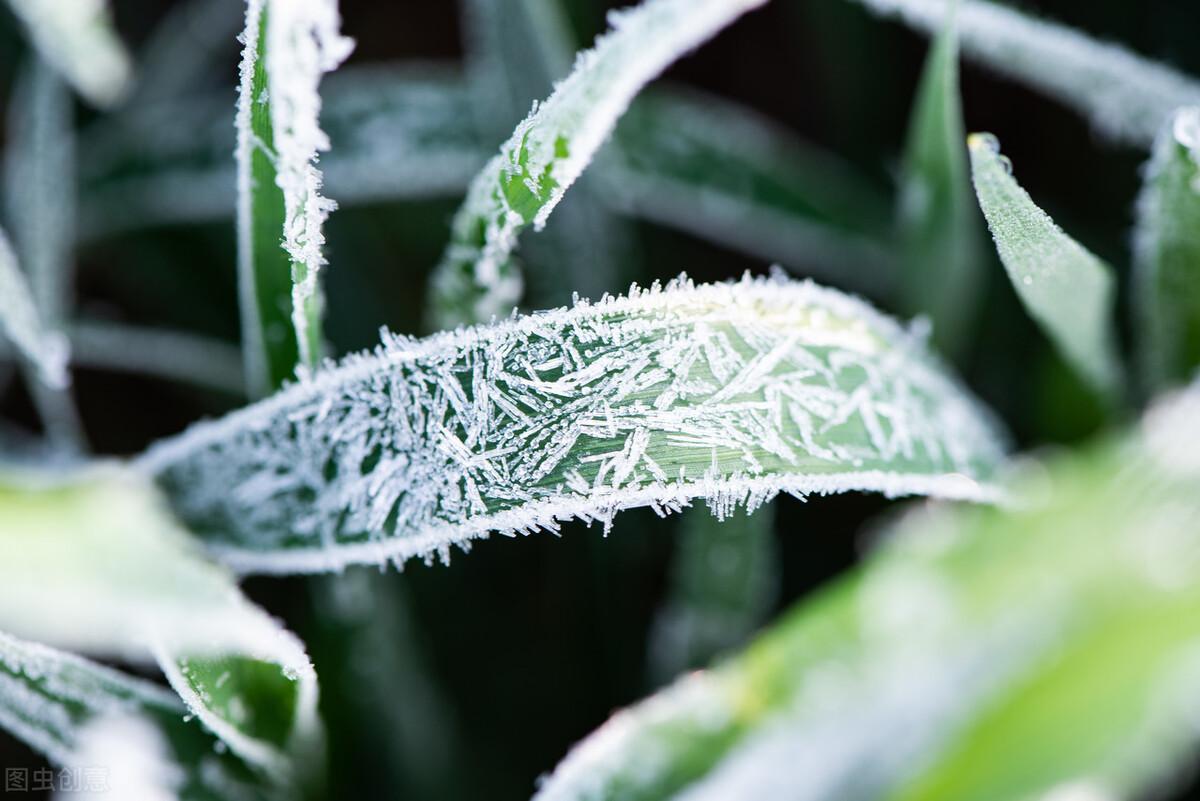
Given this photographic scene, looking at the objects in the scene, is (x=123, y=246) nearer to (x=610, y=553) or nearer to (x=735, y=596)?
(x=610, y=553)

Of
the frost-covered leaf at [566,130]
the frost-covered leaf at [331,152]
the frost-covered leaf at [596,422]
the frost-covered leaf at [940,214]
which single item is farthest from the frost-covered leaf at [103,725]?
the frost-covered leaf at [940,214]

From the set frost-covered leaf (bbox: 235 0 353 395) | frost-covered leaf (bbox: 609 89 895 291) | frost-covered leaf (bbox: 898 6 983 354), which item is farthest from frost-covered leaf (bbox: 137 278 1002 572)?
frost-covered leaf (bbox: 609 89 895 291)

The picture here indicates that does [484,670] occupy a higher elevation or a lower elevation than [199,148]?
lower

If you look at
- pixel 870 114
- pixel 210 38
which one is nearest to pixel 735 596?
pixel 870 114

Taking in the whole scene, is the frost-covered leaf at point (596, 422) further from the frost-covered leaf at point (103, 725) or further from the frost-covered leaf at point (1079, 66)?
the frost-covered leaf at point (1079, 66)

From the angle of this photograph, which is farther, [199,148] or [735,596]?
[199,148]

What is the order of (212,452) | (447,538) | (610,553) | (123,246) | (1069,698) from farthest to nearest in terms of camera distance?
1. (123,246)
2. (610,553)
3. (212,452)
4. (447,538)
5. (1069,698)
